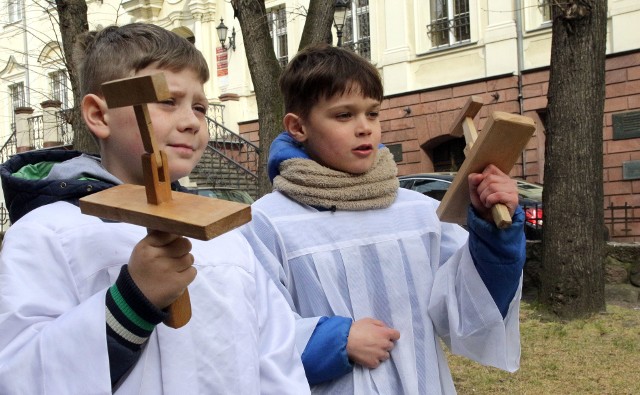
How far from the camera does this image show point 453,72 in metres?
17.7

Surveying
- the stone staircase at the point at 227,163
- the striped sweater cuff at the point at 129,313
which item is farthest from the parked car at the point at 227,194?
the striped sweater cuff at the point at 129,313

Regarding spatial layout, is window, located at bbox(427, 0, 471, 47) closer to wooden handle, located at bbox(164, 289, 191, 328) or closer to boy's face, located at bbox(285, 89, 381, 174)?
boy's face, located at bbox(285, 89, 381, 174)

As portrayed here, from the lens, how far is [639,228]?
14.5 metres

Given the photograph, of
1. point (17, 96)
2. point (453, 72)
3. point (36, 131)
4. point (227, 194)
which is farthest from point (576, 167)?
point (17, 96)

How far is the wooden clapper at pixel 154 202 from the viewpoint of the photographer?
3.80ft

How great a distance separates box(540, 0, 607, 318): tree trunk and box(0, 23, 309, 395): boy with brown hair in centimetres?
547

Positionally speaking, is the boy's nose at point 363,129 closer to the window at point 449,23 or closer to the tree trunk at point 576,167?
the tree trunk at point 576,167

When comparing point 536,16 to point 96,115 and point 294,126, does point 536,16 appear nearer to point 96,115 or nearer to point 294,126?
point 294,126

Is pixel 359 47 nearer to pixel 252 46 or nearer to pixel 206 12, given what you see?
pixel 206 12

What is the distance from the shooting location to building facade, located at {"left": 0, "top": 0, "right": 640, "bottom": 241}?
48.8 ft

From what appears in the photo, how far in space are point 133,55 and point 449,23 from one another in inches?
670

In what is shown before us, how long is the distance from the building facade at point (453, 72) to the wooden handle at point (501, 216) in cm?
1221

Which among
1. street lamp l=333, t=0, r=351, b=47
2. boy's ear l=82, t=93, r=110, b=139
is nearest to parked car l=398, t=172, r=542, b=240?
street lamp l=333, t=0, r=351, b=47

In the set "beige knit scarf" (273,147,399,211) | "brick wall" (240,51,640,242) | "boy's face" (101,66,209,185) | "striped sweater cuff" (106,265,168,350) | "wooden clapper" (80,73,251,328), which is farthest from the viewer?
"brick wall" (240,51,640,242)
